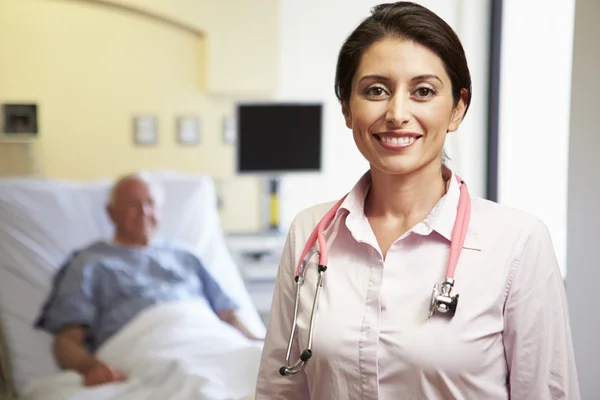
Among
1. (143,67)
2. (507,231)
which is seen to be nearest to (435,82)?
(507,231)

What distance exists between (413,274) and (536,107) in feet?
7.30

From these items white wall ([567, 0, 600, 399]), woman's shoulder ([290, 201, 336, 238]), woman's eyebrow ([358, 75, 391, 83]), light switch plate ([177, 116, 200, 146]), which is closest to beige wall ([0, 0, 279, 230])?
light switch plate ([177, 116, 200, 146])

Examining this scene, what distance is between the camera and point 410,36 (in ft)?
3.51

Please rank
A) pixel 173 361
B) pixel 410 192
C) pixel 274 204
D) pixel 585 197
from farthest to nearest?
pixel 274 204 → pixel 585 197 → pixel 173 361 → pixel 410 192

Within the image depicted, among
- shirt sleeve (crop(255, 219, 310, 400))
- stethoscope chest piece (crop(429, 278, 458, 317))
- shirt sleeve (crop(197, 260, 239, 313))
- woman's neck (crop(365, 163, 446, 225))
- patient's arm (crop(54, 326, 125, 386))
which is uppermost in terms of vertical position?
woman's neck (crop(365, 163, 446, 225))

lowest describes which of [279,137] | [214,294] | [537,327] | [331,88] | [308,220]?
[214,294]

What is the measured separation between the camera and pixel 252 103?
3131 mm

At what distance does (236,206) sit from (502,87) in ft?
4.05

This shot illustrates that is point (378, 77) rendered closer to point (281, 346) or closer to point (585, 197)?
point (281, 346)

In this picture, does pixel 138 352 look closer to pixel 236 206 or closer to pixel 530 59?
pixel 236 206

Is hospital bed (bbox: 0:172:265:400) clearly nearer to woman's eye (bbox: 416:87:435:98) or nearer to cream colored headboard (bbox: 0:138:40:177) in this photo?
cream colored headboard (bbox: 0:138:40:177)

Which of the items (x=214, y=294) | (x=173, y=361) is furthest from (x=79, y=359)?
(x=214, y=294)

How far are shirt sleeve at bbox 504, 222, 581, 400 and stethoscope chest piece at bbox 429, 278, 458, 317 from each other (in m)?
0.07

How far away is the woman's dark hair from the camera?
106 cm
